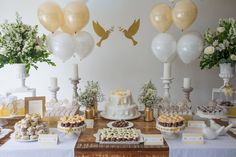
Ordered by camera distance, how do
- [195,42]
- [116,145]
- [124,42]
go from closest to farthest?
[116,145]
[195,42]
[124,42]

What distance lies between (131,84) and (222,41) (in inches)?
53.6

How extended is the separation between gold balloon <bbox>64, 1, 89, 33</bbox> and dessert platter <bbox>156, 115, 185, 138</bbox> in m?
0.97

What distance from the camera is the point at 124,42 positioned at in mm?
3258

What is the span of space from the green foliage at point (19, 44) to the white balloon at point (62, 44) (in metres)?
0.25

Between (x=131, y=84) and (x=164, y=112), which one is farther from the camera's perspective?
(x=131, y=84)

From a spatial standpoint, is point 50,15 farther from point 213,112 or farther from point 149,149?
point 213,112

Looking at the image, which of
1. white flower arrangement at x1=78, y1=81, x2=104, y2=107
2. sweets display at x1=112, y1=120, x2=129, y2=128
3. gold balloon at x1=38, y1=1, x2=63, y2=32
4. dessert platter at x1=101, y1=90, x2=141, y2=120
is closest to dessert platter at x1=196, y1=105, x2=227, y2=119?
dessert platter at x1=101, y1=90, x2=141, y2=120

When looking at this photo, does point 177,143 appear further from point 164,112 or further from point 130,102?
point 130,102

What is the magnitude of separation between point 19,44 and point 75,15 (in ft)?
1.88

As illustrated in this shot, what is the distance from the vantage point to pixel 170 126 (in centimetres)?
171

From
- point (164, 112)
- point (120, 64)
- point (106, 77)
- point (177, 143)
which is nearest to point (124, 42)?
point (120, 64)

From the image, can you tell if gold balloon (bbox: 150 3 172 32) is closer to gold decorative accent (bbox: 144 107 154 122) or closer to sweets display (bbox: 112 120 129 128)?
gold decorative accent (bbox: 144 107 154 122)

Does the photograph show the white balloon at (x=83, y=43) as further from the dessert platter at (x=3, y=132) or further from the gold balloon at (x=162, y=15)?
the dessert platter at (x=3, y=132)

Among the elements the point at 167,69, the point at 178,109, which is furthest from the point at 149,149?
the point at 167,69
